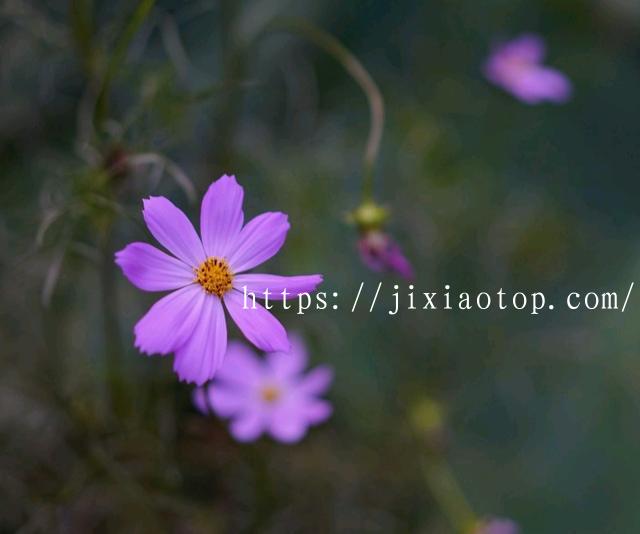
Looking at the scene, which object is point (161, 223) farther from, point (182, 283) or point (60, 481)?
point (60, 481)

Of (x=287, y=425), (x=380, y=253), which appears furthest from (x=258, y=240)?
(x=287, y=425)

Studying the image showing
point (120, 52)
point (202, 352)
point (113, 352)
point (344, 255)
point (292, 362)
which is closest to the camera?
point (202, 352)

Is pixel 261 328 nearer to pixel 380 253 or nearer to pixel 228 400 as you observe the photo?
pixel 380 253

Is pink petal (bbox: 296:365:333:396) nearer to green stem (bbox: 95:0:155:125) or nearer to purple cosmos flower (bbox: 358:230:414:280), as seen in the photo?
purple cosmos flower (bbox: 358:230:414:280)

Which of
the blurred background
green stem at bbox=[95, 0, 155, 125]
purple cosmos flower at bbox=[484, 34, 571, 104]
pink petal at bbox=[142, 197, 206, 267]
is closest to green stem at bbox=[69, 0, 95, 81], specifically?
the blurred background

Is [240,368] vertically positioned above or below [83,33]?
below

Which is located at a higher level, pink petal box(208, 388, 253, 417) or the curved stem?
the curved stem

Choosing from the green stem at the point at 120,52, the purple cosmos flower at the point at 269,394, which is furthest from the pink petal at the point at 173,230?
the purple cosmos flower at the point at 269,394
